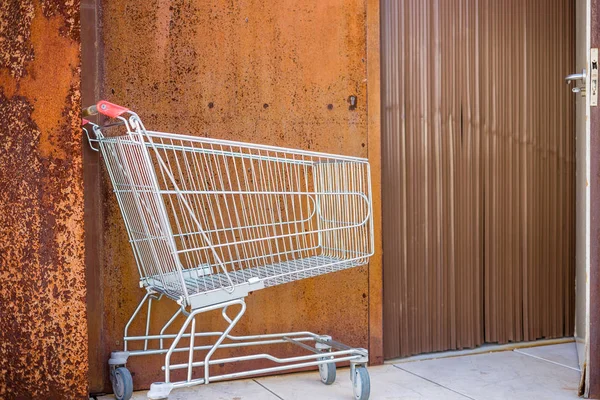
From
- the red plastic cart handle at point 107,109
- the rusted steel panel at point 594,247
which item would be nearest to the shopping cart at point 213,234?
the red plastic cart handle at point 107,109

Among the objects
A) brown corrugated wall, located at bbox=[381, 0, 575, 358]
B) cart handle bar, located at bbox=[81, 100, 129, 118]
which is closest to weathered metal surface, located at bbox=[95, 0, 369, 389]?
brown corrugated wall, located at bbox=[381, 0, 575, 358]

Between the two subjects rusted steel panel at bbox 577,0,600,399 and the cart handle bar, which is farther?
rusted steel panel at bbox 577,0,600,399

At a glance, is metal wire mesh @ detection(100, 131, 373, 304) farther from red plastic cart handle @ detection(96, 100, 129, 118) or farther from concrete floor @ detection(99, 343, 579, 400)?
A: concrete floor @ detection(99, 343, 579, 400)

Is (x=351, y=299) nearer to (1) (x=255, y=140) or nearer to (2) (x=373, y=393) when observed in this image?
(2) (x=373, y=393)

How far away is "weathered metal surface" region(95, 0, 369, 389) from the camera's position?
343 cm

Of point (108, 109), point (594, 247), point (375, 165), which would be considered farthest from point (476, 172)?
point (108, 109)

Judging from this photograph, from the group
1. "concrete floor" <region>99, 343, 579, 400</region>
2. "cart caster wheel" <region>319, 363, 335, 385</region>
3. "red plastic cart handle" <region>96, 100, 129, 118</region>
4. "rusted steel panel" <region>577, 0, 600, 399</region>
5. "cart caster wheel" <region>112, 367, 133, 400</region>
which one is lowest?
"concrete floor" <region>99, 343, 579, 400</region>

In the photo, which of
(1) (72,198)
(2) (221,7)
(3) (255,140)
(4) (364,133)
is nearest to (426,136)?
(4) (364,133)

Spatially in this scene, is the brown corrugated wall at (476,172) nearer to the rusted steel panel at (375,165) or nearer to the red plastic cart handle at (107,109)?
the rusted steel panel at (375,165)

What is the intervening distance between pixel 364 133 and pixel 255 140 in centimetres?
64

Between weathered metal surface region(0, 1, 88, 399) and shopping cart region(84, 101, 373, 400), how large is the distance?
0.19 metres

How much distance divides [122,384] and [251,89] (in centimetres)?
162

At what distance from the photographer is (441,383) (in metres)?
3.61

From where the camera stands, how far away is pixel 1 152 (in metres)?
2.86
